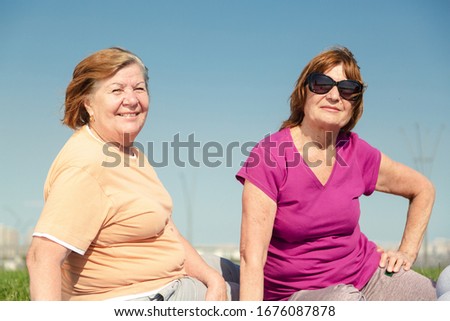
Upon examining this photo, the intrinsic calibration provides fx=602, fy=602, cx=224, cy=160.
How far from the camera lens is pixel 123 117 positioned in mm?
2992

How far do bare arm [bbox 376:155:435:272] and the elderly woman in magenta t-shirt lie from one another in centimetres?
12

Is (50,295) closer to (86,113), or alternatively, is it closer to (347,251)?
(86,113)

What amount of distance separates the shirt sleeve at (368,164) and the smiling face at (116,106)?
1.32m

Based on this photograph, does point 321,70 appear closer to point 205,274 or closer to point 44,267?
point 205,274

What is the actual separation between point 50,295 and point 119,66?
1131 millimetres

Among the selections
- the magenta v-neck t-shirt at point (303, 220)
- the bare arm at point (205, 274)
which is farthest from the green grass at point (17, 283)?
the bare arm at point (205, 274)

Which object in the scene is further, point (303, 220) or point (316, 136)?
point (316, 136)

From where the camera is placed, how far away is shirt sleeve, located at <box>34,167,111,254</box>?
102 inches

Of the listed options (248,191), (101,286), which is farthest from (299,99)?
(101,286)

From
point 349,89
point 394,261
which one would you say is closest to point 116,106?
point 349,89

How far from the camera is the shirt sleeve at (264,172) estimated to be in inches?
121

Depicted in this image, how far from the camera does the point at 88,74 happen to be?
2943mm

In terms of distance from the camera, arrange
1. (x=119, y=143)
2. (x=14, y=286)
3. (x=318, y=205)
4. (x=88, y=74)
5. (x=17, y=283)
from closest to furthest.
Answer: (x=88, y=74)
(x=119, y=143)
(x=318, y=205)
(x=14, y=286)
(x=17, y=283)

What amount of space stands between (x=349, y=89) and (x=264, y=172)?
685 mm
